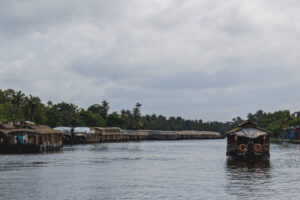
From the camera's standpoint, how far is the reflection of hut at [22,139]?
79.9 meters

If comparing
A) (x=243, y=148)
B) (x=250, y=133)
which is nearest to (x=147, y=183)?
(x=243, y=148)

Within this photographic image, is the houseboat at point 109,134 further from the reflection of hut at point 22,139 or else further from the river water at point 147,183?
the river water at point 147,183

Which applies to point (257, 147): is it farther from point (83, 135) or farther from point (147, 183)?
point (83, 135)

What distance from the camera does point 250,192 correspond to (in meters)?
32.2

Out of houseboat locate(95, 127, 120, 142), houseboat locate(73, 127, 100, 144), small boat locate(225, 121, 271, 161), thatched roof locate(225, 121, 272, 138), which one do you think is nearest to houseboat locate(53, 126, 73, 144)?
houseboat locate(73, 127, 100, 144)

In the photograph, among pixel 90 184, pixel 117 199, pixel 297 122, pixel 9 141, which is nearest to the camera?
pixel 117 199

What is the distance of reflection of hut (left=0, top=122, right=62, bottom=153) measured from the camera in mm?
79875

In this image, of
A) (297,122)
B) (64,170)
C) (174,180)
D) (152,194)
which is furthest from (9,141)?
(297,122)

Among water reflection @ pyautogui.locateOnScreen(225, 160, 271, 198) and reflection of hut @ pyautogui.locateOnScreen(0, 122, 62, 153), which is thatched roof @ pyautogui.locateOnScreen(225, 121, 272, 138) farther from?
reflection of hut @ pyautogui.locateOnScreen(0, 122, 62, 153)

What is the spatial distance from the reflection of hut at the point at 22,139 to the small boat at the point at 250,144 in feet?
121

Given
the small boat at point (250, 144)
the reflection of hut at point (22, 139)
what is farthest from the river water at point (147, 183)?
the reflection of hut at point (22, 139)

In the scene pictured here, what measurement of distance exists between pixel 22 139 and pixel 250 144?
43423 mm

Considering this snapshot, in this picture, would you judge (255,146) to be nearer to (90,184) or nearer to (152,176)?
(152,176)

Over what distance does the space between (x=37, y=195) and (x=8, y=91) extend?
120m
